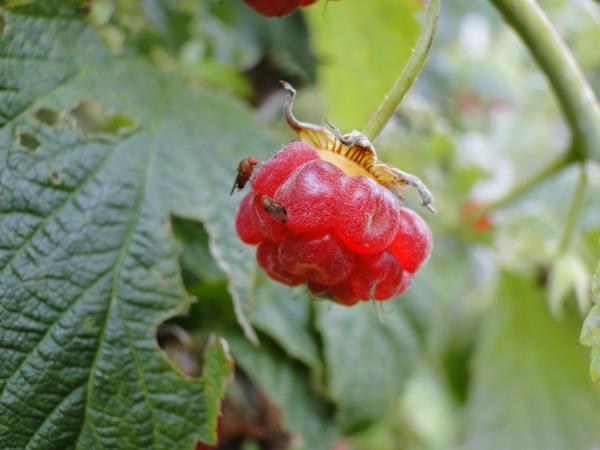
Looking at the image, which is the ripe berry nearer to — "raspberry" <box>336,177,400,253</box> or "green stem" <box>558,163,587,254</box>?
"raspberry" <box>336,177,400,253</box>

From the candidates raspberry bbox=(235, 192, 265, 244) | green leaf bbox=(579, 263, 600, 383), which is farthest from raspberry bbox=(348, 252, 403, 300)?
green leaf bbox=(579, 263, 600, 383)

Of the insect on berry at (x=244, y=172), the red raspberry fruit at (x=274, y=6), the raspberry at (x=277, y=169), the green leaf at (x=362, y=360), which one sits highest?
the red raspberry fruit at (x=274, y=6)

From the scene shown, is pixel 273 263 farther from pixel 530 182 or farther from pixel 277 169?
pixel 530 182

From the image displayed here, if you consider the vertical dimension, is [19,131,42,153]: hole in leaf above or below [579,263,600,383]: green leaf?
below

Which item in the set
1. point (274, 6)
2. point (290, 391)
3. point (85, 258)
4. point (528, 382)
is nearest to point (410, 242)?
point (274, 6)

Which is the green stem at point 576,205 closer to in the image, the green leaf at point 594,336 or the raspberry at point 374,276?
the green leaf at point 594,336

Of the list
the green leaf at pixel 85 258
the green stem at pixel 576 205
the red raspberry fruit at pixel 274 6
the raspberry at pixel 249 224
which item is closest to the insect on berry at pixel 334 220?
the raspberry at pixel 249 224
